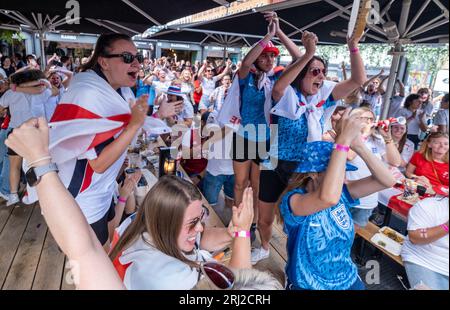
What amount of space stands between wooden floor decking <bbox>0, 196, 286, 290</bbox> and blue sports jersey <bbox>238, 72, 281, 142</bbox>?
89 centimetres

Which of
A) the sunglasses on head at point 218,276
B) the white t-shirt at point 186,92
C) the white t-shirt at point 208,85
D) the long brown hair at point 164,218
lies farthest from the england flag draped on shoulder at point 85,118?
the white t-shirt at point 208,85

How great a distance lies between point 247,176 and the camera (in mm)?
2445

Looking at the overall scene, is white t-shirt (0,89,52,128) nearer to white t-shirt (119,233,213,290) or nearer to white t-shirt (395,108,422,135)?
white t-shirt (119,233,213,290)

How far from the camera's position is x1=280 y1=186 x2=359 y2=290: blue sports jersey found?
1290 mm

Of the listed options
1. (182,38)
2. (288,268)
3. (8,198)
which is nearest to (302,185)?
(288,268)

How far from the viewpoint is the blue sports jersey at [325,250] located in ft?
4.23

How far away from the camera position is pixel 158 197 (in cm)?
117

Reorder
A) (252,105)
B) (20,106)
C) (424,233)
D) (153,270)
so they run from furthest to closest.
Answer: (20,106), (252,105), (153,270), (424,233)

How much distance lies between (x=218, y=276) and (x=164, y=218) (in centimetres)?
43

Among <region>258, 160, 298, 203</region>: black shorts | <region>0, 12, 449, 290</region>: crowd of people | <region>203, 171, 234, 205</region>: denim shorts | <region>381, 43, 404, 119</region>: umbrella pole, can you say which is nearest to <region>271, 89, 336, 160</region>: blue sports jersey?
<region>0, 12, 449, 290</region>: crowd of people

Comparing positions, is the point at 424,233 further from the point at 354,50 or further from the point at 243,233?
the point at 354,50

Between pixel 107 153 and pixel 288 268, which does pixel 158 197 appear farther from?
pixel 288 268

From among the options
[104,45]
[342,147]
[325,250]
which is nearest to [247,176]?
[325,250]

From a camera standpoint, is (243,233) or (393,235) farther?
(393,235)
